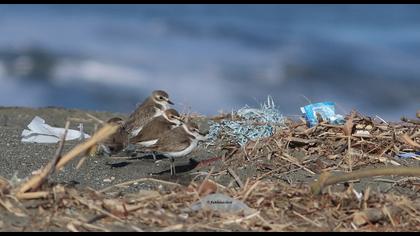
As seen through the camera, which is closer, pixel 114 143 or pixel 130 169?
pixel 130 169

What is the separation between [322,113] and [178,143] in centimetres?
122

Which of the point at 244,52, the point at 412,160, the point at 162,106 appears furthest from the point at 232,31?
the point at 412,160

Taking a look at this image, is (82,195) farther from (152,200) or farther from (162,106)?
(162,106)

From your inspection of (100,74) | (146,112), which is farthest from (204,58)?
(146,112)

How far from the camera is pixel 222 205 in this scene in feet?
15.0

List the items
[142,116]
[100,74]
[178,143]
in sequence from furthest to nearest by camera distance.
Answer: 1. [100,74]
2. [142,116]
3. [178,143]

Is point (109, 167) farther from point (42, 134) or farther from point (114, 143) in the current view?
point (42, 134)

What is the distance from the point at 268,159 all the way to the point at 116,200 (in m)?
1.82

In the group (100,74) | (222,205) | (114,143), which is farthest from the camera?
(100,74)

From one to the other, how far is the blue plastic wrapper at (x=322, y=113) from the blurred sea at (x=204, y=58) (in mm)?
7203

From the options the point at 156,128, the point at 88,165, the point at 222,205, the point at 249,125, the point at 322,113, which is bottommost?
the point at 88,165

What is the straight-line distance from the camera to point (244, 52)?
1867 centimetres

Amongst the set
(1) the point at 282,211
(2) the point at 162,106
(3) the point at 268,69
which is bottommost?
(3) the point at 268,69

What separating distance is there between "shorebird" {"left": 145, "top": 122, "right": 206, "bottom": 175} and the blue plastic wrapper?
81 cm
